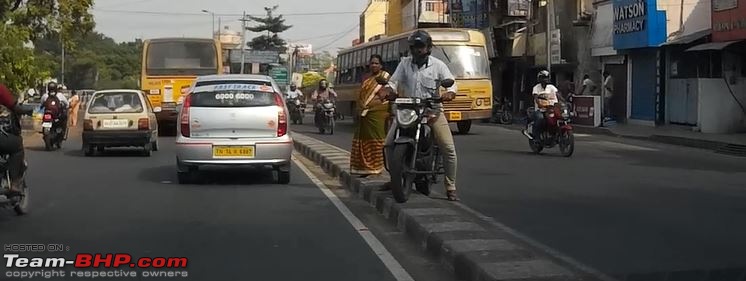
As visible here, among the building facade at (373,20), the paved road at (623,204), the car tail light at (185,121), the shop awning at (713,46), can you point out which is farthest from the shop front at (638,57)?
the building facade at (373,20)

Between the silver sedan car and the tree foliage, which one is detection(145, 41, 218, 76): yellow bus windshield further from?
the tree foliage

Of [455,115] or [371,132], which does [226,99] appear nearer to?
[371,132]

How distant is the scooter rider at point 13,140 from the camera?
8643 millimetres

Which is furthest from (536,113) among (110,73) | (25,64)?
(110,73)

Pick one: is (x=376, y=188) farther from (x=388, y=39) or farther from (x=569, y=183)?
(x=388, y=39)

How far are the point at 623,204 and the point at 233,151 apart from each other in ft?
16.6

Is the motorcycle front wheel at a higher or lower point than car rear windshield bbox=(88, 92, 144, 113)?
lower

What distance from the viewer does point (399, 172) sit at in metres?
9.34

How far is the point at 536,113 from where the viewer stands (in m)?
17.2

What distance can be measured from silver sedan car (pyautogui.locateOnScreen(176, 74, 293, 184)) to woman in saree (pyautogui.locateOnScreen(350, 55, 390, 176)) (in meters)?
1.02

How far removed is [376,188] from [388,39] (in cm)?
1764

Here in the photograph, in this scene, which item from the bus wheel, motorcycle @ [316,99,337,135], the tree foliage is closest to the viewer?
motorcycle @ [316,99,337,135]

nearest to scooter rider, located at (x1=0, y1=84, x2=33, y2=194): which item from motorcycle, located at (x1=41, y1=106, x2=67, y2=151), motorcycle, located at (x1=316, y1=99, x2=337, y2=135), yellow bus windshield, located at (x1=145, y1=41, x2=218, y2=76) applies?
motorcycle, located at (x1=41, y1=106, x2=67, y2=151)

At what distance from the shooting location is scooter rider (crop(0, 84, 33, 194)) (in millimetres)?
8643
